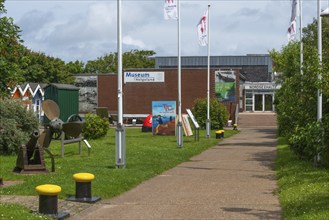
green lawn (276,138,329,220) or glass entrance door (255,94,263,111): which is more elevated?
glass entrance door (255,94,263,111)

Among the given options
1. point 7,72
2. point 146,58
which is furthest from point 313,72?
point 146,58

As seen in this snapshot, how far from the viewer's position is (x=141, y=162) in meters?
19.4

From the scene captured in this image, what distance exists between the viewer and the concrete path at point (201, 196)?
34.1ft

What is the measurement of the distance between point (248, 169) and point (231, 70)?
49.0m

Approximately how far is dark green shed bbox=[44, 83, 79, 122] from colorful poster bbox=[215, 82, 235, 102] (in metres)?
14.6

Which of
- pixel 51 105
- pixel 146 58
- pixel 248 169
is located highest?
pixel 146 58

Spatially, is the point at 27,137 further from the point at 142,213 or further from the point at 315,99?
the point at 142,213

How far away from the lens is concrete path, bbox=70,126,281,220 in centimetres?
1040

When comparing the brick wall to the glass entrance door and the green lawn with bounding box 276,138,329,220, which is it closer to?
the glass entrance door

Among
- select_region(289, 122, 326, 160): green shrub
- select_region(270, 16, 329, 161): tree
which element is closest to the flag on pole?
select_region(270, 16, 329, 161): tree

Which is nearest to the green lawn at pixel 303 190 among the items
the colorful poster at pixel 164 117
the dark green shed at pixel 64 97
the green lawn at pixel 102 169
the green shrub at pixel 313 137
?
the green shrub at pixel 313 137

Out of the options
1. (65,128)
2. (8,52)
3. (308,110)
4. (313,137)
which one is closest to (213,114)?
(65,128)

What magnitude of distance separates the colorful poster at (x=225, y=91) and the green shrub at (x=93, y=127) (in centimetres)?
3610

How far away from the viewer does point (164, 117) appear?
36.3 metres
